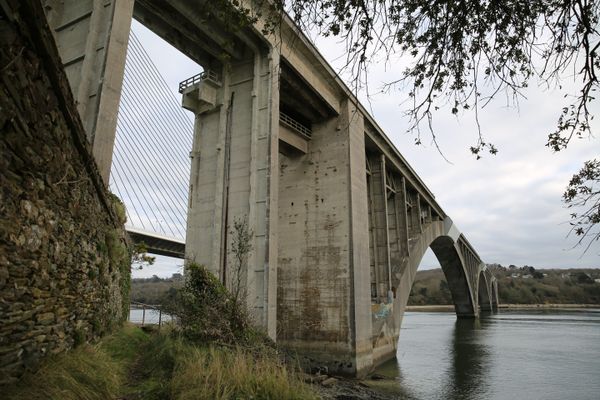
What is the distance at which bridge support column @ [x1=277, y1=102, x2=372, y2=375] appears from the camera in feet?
→ 53.0

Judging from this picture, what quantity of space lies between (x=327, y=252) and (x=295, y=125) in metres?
6.35

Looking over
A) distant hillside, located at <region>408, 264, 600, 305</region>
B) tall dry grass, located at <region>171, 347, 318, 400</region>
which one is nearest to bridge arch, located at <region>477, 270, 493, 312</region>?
distant hillside, located at <region>408, 264, 600, 305</region>

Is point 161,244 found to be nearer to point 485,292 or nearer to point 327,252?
point 327,252

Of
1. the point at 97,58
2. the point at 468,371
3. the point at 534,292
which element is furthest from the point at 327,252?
the point at 534,292

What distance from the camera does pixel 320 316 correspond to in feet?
54.2

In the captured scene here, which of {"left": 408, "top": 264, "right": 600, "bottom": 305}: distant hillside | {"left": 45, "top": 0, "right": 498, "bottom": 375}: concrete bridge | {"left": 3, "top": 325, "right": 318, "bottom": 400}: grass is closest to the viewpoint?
{"left": 3, "top": 325, "right": 318, "bottom": 400}: grass

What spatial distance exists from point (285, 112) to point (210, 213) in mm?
7907

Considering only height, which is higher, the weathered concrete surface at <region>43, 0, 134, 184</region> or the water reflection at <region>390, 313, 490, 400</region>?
the weathered concrete surface at <region>43, 0, 134, 184</region>

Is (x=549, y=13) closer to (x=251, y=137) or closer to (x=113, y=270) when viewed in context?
(x=113, y=270)

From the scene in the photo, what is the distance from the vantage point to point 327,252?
1736cm

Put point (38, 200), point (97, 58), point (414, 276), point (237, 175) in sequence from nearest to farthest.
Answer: point (38, 200)
point (97, 58)
point (237, 175)
point (414, 276)

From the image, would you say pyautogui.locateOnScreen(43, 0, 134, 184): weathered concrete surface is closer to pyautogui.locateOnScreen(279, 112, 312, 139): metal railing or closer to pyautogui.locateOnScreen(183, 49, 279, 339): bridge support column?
pyautogui.locateOnScreen(183, 49, 279, 339): bridge support column

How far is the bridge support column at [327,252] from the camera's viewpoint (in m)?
16.1

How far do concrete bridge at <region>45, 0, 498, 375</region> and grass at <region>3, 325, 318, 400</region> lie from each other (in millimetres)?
4129
